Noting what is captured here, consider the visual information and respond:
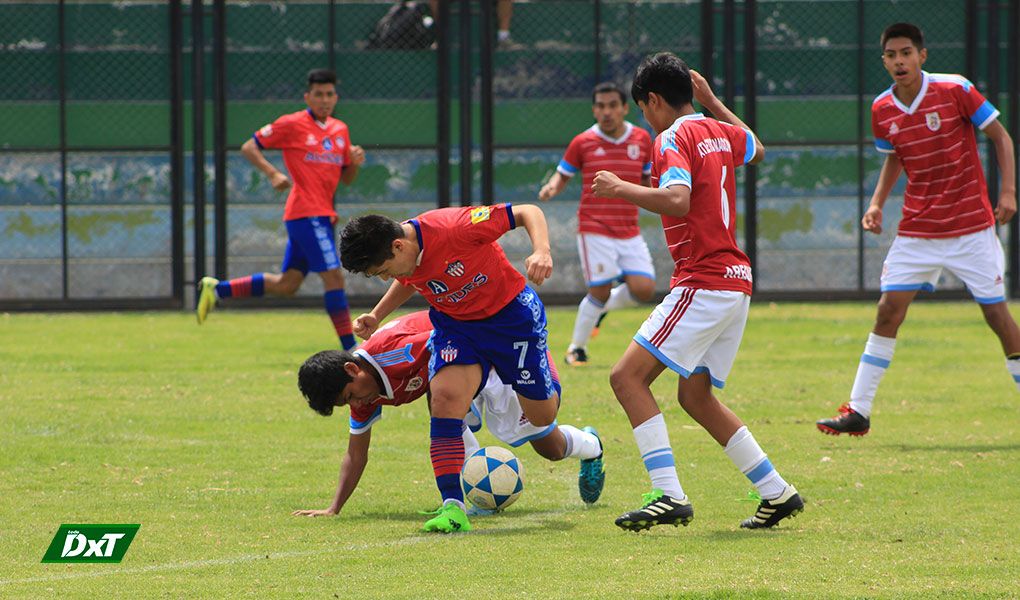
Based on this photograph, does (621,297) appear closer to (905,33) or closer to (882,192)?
(882,192)

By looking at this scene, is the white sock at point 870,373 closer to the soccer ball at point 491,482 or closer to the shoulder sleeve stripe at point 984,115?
the shoulder sleeve stripe at point 984,115

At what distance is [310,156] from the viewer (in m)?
12.5

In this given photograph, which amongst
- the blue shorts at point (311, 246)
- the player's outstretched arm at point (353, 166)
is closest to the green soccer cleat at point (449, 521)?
the blue shorts at point (311, 246)

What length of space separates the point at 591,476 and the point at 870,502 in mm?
1180

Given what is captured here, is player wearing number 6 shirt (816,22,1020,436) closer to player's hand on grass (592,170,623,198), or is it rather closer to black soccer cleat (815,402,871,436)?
black soccer cleat (815,402,871,436)

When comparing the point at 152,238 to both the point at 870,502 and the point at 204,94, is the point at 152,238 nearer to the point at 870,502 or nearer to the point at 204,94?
the point at 204,94

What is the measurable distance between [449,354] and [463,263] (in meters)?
0.38

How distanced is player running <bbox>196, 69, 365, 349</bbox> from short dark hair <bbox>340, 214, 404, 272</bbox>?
234 inches

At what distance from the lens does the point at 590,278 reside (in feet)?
40.8

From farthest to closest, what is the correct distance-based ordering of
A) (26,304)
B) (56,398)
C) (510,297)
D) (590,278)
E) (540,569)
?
(26,304) < (590,278) < (56,398) < (510,297) < (540,569)

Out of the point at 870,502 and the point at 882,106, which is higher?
the point at 882,106

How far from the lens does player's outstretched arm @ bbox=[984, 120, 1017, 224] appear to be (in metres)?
8.20

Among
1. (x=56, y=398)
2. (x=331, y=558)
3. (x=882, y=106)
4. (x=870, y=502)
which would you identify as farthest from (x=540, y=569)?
(x=56, y=398)

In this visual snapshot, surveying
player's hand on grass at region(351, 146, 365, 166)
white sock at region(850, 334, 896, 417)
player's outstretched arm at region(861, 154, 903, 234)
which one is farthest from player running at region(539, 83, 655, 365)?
white sock at region(850, 334, 896, 417)
